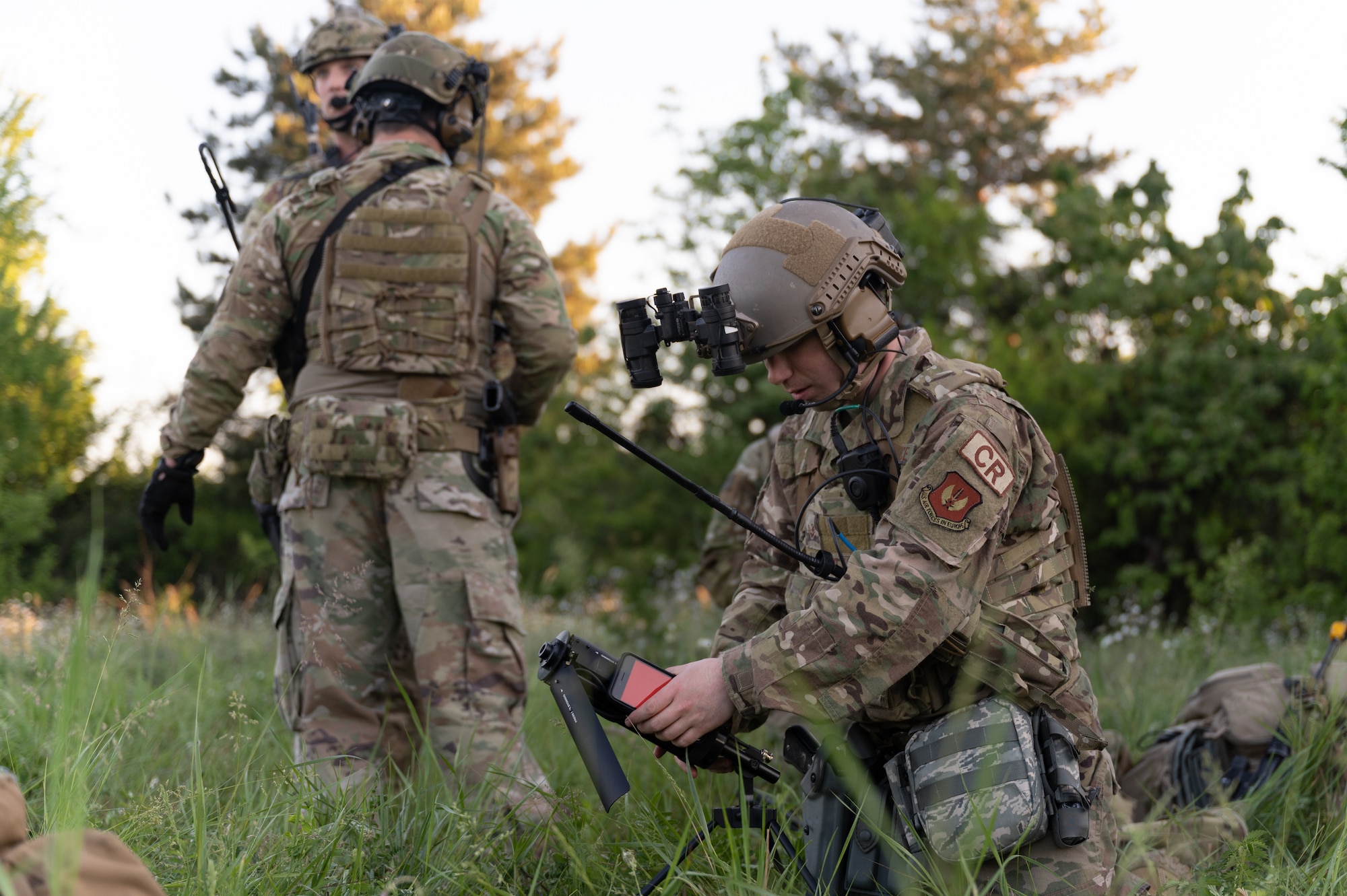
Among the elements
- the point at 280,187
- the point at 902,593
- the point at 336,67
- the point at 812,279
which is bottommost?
the point at 902,593

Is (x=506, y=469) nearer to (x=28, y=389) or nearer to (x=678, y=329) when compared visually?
(x=678, y=329)

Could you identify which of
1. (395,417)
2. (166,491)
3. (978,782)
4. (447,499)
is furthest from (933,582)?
(166,491)

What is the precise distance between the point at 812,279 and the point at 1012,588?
0.79 metres

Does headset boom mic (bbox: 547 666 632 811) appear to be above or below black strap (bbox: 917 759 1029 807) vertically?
above

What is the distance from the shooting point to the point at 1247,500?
1056 cm

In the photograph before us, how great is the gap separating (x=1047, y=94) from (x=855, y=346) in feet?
62.6

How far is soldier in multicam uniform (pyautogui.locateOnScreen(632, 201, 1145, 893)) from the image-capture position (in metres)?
2.20

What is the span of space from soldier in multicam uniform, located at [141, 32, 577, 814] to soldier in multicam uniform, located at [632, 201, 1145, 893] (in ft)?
3.96

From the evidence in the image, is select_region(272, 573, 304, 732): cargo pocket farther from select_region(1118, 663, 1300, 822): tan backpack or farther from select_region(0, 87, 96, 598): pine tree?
select_region(0, 87, 96, 598): pine tree

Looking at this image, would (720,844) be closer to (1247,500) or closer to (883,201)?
(1247,500)

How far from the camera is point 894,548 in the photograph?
2207 mm

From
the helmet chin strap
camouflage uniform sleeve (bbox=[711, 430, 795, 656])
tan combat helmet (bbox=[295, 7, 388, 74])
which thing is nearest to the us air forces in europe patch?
the helmet chin strap

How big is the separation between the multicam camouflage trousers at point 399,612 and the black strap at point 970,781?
153 cm

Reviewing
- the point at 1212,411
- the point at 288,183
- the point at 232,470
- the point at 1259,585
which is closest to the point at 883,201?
the point at 1212,411
